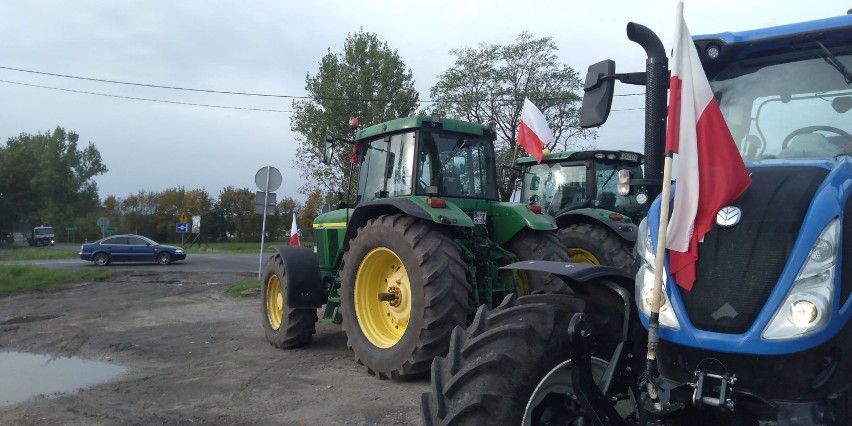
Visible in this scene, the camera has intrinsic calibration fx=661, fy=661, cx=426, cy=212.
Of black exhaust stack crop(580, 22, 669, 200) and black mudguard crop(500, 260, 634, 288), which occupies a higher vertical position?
black exhaust stack crop(580, 22, 669, 200)

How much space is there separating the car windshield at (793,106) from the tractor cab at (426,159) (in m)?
3.78

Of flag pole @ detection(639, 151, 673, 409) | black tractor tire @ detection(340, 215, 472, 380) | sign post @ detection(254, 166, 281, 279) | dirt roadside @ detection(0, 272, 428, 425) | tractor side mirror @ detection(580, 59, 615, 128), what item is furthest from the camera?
sign post @ detection(254, 166, 281, 279)

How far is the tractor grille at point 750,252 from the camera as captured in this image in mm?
2512

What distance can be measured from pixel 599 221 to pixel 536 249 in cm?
204

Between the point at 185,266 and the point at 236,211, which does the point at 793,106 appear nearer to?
the point at 185,266

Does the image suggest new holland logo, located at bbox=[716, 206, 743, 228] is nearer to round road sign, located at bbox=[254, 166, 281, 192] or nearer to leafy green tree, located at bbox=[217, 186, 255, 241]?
round road sign, located at bbox=[254, 166, 281, 192]

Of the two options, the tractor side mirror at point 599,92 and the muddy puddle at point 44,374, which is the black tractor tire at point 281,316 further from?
the tractor side mirror at point 599,92

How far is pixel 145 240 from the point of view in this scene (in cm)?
2908

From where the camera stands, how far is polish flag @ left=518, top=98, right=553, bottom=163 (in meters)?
10.2

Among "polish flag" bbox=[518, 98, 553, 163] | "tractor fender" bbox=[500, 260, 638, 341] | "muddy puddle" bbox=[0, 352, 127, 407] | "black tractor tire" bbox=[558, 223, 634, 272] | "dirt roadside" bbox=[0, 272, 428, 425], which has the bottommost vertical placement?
"muddy puddle" bbox=[0, 352, 127, 407]

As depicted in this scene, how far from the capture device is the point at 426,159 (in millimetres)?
7289

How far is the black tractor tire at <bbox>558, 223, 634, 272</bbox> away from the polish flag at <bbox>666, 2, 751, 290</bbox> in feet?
18.8

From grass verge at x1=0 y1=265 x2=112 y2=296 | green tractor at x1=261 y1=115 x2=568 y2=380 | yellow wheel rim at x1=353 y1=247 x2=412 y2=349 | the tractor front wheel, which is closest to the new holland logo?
the tractor front wheel

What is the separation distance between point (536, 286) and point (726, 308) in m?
4.28
